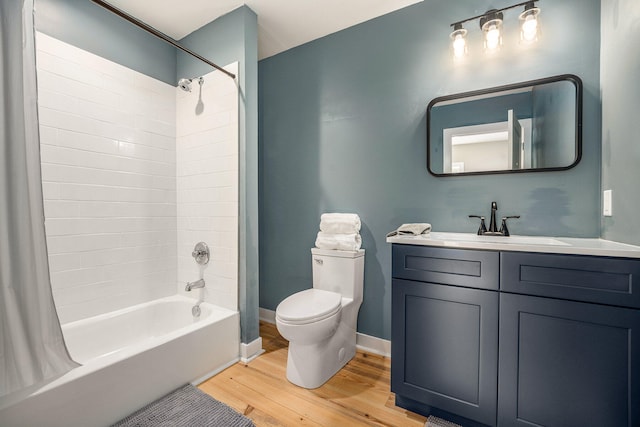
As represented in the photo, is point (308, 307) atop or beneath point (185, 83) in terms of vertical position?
beneath

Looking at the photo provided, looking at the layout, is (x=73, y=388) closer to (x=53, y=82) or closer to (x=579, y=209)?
(x=53, y=82)

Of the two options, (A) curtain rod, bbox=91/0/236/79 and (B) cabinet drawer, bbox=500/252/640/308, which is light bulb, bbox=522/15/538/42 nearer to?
(B) cabinet drawer, bbox=500/252/640/308

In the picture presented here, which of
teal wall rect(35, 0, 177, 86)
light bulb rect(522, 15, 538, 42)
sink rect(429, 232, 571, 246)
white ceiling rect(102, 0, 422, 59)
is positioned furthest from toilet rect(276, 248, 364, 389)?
teal wall rect(35, 0, 177, 86)

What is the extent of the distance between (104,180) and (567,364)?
2.83 metres

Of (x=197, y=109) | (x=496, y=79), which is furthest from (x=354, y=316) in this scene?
(x=197, y=109)

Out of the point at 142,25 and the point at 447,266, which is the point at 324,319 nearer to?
the point at 447,266

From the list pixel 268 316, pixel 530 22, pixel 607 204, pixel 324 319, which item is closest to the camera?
pixel 607 204

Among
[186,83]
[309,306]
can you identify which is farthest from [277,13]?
[309,306]

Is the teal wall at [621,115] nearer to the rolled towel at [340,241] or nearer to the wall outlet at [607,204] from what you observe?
the wall outlet at [607,204]

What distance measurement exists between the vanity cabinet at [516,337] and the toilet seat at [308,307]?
1.33 ft

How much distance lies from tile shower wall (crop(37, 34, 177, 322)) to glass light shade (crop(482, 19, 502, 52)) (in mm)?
2405

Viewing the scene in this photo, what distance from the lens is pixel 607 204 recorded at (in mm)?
1416

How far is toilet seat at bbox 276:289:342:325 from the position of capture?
5.37 ft

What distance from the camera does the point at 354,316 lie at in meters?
2.10
